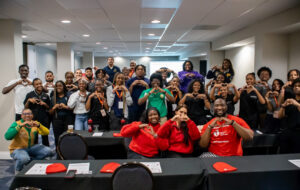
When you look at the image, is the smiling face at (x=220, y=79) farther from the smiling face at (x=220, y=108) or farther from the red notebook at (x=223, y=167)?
the red notebook at (x=223, y=167)

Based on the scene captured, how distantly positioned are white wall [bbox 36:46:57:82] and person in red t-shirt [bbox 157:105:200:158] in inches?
354

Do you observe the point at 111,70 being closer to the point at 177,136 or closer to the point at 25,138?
the point at 25,138

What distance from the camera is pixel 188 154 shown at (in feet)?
9.00

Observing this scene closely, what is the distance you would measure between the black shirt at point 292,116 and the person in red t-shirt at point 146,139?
1649 mm

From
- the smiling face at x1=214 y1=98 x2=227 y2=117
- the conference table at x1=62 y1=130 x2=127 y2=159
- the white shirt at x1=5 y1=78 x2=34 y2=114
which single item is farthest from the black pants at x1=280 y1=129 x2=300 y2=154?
the white shirt at x1=5 y1=78 x2=34 y2=114

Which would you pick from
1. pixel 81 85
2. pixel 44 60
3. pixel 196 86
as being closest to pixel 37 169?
pixel 81 85

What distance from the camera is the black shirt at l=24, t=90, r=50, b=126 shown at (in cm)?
396

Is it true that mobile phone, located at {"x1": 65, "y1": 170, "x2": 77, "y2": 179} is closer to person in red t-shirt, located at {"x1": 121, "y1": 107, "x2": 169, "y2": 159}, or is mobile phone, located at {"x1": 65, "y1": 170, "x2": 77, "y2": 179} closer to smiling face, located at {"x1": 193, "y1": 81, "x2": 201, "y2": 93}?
person in red t-shirt, located at {"x1": 121, "y1": 107, "x2": 169, "y2": 159}

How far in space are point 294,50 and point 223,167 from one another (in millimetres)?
4324

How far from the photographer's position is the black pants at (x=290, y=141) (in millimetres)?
2799

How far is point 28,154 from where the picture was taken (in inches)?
127

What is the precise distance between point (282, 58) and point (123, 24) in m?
3.79

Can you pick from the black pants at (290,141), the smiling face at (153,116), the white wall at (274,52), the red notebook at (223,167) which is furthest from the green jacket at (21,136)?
the white wall at (274,52)

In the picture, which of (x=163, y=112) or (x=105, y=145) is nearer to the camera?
(x=105, y=145)
